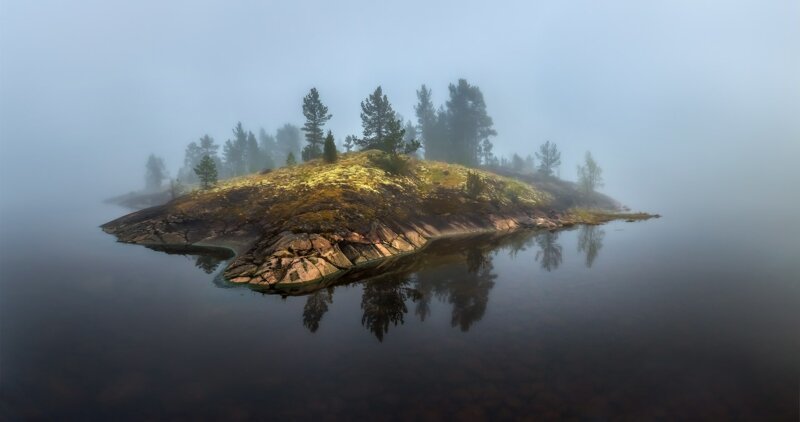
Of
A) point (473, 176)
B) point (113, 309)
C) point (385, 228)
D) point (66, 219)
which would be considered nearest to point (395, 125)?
point (473, 176)

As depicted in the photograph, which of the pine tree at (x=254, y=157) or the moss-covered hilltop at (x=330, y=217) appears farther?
the pine tree at (x=254, y=157)

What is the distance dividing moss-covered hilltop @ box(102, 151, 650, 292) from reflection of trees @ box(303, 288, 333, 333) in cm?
187

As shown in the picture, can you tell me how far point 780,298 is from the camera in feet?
62.3

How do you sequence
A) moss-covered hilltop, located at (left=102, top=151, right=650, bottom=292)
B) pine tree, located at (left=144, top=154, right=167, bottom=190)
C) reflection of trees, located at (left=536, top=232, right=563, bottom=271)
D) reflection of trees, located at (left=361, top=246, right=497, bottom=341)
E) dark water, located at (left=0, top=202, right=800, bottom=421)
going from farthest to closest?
pine tree, located at (left=144, top=154, right=167, bottom=190) → reflection of trees, located at (left=536, top=232, right=563, bottom=271) → moss-covered hilltop, located at (left=102, top=151, right=650, bottom=292) → reflection of trees, located at (left=361, top=246, right=497, bottom=341) → dark water, located at (left=0, top=202, right=800, bottom=421)

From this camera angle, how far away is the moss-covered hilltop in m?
25.2

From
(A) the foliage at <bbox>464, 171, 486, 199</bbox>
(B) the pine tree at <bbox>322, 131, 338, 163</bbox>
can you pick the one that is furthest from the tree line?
(A) the foliage at <bbox>464, 171, 486, 199</bbox>

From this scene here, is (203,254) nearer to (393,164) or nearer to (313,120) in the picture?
(393,164)

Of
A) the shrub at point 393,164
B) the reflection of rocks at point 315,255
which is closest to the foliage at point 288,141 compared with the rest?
the shrub at point 393,164

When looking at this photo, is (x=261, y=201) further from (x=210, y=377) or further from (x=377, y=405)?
(x=377, y=405)

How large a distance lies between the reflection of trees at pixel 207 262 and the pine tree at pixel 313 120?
34.7 meters

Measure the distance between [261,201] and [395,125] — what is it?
22.0 meters

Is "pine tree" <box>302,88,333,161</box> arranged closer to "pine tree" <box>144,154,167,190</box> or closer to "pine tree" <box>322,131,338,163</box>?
"pine tree" <box>322,131,338,163</box>

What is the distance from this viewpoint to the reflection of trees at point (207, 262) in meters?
26.3

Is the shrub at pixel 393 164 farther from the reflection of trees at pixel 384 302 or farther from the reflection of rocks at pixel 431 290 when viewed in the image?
the reflection of trees at pixel 384 302
